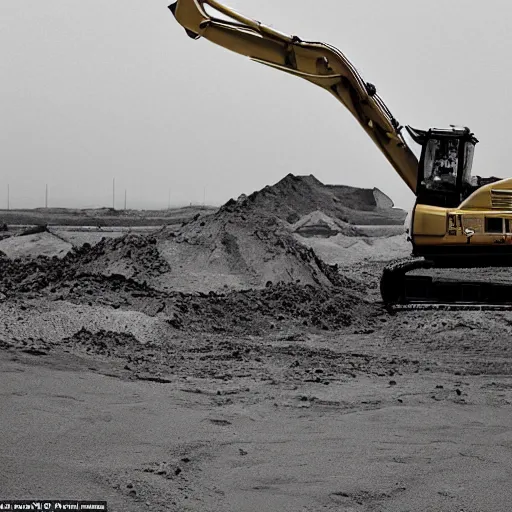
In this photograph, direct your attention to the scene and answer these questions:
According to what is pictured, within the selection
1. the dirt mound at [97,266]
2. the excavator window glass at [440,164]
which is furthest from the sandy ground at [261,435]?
the dirt mound at [97,266]

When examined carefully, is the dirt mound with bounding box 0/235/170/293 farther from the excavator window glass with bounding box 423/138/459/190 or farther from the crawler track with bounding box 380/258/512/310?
the excavator window glass with bounding box 423/138/459/190

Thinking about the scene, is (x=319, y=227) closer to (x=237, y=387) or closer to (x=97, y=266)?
(x=97, y=266)

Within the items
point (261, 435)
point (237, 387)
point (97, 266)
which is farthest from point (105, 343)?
point (97, 266)

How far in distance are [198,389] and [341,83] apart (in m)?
4.34

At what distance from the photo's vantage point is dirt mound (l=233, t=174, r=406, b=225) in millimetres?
21859

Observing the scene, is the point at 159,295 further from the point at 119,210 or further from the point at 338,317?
the point at 119,210

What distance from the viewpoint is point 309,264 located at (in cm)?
1095

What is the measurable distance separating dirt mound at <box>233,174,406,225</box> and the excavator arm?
8568 mm

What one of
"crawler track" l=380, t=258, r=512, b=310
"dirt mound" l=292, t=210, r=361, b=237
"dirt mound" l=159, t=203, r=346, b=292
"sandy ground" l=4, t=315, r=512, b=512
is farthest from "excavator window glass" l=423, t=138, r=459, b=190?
"dirt mound" l=292, t=210, r=361, b=237

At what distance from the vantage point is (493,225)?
7883mm

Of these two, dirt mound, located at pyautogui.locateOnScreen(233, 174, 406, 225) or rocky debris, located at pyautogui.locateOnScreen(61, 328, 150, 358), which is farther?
dirt mound, located at pyautogui.locateOnScreen(233, 174, 406, 225)

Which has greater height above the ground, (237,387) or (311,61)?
(311,61)

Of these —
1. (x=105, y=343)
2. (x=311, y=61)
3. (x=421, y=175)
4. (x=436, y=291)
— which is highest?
(x=311, y=61)

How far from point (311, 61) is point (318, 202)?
53.0ft
